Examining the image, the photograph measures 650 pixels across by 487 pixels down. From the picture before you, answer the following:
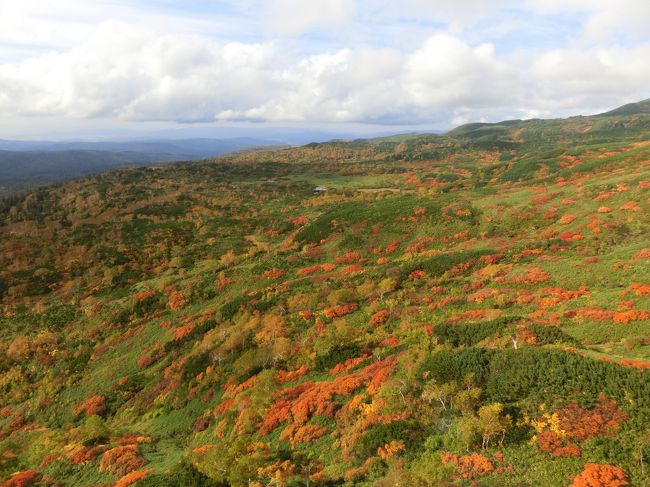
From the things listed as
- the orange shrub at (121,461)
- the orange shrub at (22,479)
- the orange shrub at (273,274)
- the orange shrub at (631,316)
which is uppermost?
the orange shrub at (631,316)

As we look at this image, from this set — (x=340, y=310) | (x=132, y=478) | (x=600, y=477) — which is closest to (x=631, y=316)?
(x=600, y=477)

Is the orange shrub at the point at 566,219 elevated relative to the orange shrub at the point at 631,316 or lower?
elevated

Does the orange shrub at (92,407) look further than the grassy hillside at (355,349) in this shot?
Yes

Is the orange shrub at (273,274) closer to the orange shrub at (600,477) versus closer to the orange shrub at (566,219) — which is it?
the orange shrub at (566,219)

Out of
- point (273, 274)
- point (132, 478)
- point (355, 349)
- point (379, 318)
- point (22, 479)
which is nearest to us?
point (132, 478)

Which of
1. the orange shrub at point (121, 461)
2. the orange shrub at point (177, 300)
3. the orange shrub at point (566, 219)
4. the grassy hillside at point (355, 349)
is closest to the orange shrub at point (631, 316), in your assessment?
the grassy hillside at point (355, 349)

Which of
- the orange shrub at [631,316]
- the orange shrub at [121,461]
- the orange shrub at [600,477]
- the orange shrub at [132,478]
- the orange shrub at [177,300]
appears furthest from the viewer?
the orange shrub at [177,300]

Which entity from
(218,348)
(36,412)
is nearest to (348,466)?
(218,348)

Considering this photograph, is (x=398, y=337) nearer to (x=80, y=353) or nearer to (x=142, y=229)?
(x=80, y=353)

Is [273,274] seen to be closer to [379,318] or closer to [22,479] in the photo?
[379,318]
